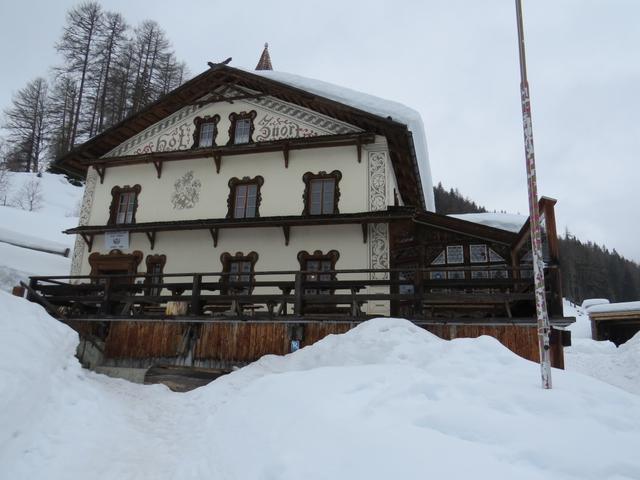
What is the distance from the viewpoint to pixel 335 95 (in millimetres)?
17172

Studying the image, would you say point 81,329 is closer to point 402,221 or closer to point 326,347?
point 326,347

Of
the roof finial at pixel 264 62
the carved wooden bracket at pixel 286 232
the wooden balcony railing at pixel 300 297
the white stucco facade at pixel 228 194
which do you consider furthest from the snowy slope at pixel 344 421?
the roof finial at pixel 264 62

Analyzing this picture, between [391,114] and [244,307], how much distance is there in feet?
27.5

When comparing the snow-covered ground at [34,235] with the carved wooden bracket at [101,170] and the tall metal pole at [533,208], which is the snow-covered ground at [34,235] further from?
the tall metal pole at [533,208]

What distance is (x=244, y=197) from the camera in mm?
17250

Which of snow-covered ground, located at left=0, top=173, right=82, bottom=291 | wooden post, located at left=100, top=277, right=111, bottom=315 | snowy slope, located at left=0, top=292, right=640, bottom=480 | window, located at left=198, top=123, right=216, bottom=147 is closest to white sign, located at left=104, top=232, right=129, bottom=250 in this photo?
wooden post, located at left=100, top=277, right=111, bottom=315

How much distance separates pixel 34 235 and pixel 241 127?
20.4 metres

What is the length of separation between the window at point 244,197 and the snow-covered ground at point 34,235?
501 inches

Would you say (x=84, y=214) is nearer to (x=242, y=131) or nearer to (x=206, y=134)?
(x=206, y=134)

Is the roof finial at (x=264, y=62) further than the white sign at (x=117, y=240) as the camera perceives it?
Yes

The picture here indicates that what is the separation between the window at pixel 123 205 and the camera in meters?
18.6

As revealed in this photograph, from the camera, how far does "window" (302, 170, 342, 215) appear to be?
1609cm

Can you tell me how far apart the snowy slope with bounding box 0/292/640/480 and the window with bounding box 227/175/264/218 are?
8591mm

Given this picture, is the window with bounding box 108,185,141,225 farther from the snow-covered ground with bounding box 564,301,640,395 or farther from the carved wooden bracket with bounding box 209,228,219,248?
the snow-covered ground with bounding box 564,301,640,395
